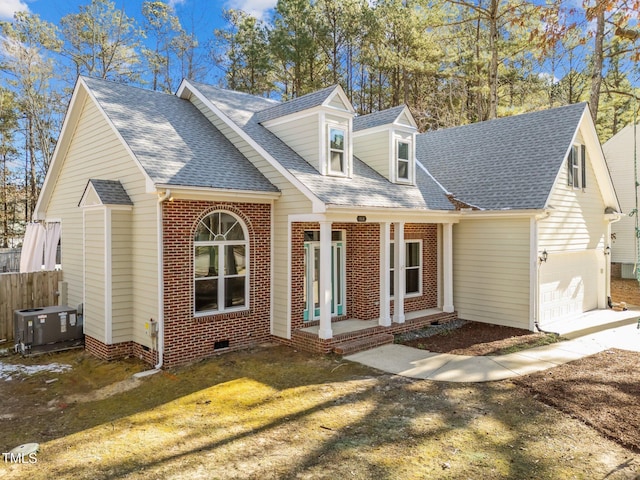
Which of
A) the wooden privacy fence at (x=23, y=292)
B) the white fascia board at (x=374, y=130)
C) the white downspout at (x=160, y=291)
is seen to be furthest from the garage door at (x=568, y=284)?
the wooden privacy fence at (x=23, y=292)

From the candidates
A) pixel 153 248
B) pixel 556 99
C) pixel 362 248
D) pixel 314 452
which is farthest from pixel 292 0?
pixel 314 452

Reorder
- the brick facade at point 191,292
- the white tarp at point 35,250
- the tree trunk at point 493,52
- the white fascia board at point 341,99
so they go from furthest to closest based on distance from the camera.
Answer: the tree trunk at point 493,52 → the white tarp at point 35,250 → the white fascia board at point 341,99 → the brick facade at point 191,292

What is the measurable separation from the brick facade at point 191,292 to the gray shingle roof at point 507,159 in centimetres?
679

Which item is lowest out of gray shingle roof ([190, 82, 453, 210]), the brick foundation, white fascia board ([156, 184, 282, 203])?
the brick foundation

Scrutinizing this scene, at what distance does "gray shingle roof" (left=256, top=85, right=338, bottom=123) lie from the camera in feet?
35.9

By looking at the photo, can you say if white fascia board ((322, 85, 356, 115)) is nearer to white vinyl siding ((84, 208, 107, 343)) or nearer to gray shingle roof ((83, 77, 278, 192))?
gray shingle roof ((83, 77, 278, 192))

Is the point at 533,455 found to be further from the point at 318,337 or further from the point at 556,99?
the point at 556,99

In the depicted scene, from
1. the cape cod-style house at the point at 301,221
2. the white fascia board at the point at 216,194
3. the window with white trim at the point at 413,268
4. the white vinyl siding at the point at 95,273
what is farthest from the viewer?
the window with white trim at the point at 413,268

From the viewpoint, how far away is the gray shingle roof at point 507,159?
1248 centimetres

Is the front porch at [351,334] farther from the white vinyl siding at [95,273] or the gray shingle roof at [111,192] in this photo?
the gray shingle roof at [111,192]

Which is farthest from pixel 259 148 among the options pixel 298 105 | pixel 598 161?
pixel 598 161

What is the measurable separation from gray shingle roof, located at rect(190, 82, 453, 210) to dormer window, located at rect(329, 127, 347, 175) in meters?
0.28

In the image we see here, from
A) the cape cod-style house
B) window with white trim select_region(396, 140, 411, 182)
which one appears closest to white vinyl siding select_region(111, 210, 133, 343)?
the cape cod-style house

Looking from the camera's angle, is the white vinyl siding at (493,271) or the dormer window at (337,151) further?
the white vinyl siding at (493,271)
